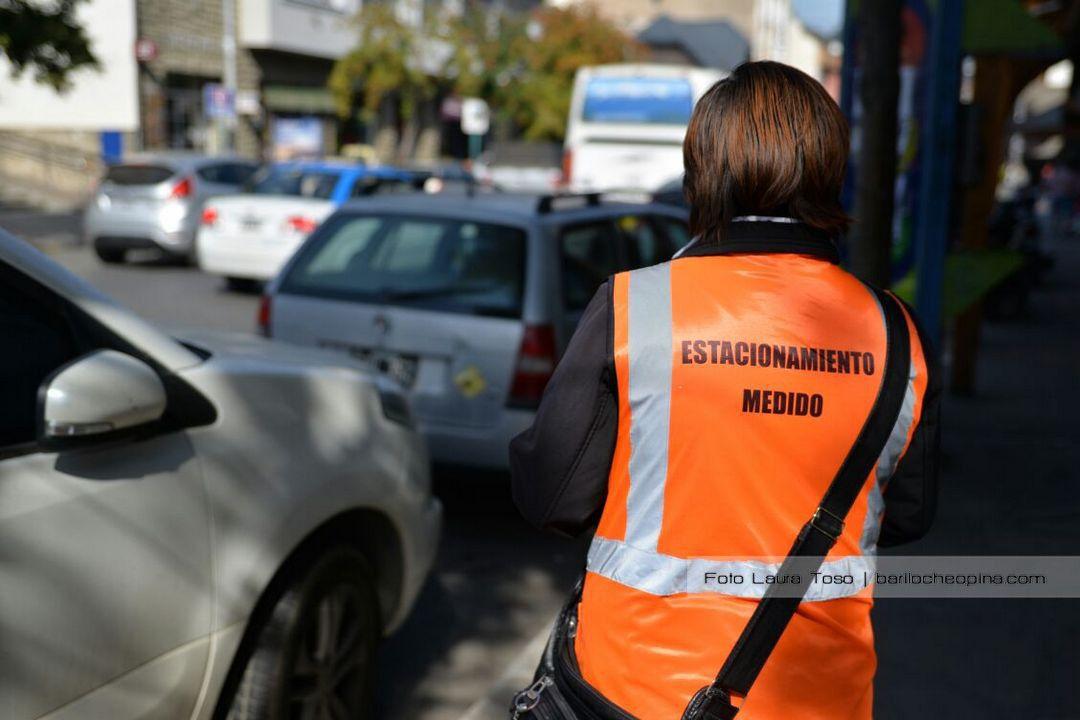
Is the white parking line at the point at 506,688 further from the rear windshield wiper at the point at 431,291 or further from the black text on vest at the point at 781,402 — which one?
the rear windshield wiper at the point at 431,291

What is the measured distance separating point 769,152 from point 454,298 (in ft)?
13.0

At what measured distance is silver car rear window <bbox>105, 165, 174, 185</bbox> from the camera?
1628 cm

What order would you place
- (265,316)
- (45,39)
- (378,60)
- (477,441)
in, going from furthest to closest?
(378,60), (45,39), (265,316), (477,441)

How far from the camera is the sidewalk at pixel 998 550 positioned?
12.8 ft

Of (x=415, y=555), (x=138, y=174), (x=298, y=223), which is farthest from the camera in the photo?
(x=138, y=174)

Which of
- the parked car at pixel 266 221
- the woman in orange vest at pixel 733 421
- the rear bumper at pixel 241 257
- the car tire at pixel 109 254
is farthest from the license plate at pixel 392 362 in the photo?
the car tire at pixel 109 254

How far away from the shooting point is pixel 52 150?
27516 mm

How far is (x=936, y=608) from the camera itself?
182 inches

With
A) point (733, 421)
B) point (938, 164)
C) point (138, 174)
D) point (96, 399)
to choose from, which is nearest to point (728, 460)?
point (733, 421)

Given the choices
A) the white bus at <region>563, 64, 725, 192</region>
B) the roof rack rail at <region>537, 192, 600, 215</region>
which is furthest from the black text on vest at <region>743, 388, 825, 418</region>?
the white bus at <region>563, 64, 725, 192</region>

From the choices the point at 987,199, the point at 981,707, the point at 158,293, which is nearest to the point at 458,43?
the point at 158,293

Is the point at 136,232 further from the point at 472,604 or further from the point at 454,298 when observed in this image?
the point at 472,604

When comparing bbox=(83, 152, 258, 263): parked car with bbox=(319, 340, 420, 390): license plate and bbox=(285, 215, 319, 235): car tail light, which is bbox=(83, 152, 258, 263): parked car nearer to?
bbox=(285, 215, 319, 235): car tail light

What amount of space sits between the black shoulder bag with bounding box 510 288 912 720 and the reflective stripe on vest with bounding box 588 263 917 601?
0.09 ft
